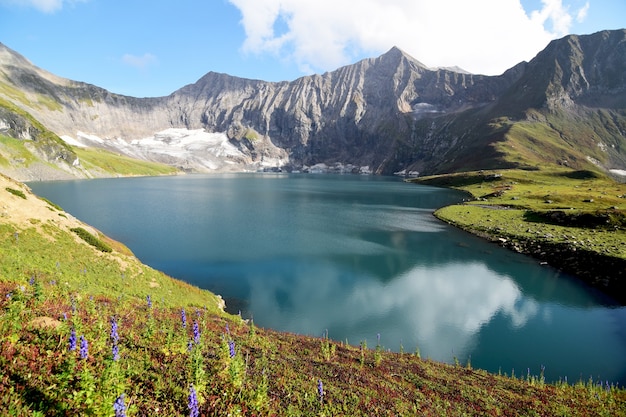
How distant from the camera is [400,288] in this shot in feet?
151

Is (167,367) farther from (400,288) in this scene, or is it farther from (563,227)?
(563,227)

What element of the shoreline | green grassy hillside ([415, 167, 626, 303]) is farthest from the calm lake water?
green grassy hillside ([415, 167, 626, 303])

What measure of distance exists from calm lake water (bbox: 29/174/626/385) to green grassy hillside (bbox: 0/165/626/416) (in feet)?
21.6

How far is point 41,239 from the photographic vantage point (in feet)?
99.6

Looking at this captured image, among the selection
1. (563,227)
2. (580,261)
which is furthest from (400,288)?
(563,227)

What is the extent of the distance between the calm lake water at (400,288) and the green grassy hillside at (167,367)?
659cm

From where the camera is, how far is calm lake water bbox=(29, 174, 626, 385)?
32.5 meters

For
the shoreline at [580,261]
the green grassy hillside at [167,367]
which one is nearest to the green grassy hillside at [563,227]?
the shoreline at [580,261]

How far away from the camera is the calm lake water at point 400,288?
1281 inches

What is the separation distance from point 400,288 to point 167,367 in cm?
3888

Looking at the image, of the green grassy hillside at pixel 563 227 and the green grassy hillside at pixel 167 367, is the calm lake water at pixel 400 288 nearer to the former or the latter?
the green grassy hillside at pixel 563 227

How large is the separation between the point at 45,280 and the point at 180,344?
1564cm

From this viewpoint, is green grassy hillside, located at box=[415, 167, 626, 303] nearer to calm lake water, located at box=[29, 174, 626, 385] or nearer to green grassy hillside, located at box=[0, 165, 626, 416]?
calm lake water, located at box=[29, 174, 626, 385]

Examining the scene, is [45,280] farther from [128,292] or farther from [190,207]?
[190,207]
